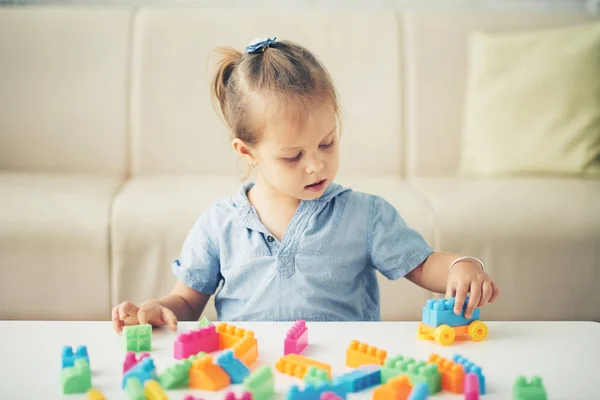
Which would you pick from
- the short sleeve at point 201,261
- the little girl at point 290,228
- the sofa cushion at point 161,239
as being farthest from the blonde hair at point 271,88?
the sofa cushion at point 161,239

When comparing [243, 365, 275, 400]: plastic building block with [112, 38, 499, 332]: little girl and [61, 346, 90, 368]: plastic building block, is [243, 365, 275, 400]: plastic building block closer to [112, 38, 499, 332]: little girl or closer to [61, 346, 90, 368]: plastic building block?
[61, 346, 90, 368]: plastic building block

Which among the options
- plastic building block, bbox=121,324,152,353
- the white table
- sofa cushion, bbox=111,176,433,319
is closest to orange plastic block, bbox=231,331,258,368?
the white table

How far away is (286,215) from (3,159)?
139 cm

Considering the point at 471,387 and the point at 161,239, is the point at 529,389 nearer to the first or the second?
the point at 471,387

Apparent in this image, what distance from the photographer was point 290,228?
122 cm

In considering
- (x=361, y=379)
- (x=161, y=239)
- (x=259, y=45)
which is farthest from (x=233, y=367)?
(x=161, y=239)

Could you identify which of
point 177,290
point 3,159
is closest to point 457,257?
point 177,290

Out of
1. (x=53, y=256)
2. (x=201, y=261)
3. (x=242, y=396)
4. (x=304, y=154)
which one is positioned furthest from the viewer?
(x=53, y=256)

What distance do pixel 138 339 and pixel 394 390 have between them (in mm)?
346

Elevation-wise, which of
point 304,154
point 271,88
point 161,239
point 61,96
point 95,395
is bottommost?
point 95,395

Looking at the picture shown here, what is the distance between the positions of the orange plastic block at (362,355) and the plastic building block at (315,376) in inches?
2.9

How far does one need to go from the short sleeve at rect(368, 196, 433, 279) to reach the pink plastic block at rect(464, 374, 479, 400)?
434 mm

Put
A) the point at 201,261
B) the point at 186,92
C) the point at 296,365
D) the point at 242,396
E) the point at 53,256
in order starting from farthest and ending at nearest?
the point at 186,92 < the point at 53,256 < the point at 201,261 < the point at 296,365 < the point at 242,396

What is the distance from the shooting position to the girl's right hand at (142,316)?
100 centimetres
